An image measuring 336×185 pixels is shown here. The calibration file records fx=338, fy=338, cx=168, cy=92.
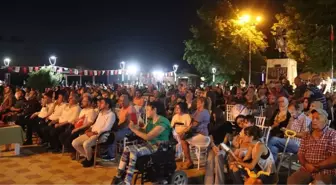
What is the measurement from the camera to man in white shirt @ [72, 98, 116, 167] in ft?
19.6

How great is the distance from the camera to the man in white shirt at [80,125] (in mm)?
6488

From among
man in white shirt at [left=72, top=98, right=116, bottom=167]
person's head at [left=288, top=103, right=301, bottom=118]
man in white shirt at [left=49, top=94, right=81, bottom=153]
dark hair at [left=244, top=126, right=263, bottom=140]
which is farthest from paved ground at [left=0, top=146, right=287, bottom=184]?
dark hair at [left=244, top=126, right=263, bottom=140]

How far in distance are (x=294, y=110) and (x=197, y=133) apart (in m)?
1.71

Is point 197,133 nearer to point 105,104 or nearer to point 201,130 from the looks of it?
point 201,130

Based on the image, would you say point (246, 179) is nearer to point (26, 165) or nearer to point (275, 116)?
point (275, 116)

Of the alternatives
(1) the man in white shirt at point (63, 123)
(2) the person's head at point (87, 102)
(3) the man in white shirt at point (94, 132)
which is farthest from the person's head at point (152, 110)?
(1) the man in white shirt at point (63, 123)

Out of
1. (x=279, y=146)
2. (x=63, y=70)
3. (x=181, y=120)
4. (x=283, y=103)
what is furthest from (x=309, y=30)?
(x=279, y=146)

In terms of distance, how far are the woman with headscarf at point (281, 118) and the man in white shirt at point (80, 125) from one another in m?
3.36

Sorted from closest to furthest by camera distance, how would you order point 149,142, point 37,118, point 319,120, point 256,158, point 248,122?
point 319,120 < point 256,158 < point 248,122 < point 149,142 < point 37,118

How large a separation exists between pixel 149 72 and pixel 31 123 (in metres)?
23.9

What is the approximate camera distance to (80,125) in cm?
665

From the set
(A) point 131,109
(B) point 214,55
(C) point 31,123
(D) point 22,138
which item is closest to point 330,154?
(A) point 131,109

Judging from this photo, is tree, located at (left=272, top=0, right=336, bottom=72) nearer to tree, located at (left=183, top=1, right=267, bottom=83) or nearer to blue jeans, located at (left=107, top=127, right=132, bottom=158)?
tree, located at (left=183, top=1, right=267, bottom=83)

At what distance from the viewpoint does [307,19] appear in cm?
2216
